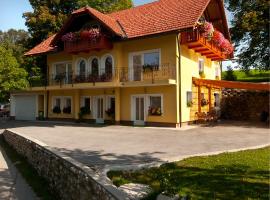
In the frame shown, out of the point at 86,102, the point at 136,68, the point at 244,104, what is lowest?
the point at 244,104

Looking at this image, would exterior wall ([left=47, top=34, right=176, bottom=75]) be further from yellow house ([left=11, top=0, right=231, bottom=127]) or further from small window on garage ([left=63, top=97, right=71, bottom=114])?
small window on garage ([left=63, top=97, right=71, bottom=114])

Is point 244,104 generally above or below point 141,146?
above

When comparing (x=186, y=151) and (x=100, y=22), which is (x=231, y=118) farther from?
(x=186, y=151)

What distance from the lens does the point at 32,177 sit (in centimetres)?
1394

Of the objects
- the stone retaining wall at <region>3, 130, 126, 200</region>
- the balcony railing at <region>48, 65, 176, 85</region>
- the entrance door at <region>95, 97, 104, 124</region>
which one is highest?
the balcony railing at <region>48, 65, 176, 85</region>

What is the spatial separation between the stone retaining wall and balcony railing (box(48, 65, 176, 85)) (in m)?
9.35

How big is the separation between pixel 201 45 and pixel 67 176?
646 inches

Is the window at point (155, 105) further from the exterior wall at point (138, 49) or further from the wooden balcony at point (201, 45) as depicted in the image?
the wooden balcony at point (201, 45)

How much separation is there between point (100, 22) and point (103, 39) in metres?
1.38

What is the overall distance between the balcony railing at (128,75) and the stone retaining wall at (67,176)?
9.35m

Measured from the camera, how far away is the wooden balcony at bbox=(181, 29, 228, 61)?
74.7ft

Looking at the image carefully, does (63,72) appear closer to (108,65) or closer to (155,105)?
(108,65)

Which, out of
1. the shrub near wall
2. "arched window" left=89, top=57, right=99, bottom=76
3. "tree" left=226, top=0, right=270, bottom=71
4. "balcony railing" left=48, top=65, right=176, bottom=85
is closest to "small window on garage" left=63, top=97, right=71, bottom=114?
"balcony railing" left=48, top=65, right=176, bottom=85

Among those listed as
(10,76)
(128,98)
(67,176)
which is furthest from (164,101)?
(10,76)
